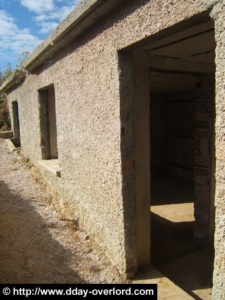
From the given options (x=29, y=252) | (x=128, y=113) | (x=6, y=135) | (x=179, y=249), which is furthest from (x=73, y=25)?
(x=6, y=135)

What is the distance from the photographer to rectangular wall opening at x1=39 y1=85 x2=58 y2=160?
220 inches

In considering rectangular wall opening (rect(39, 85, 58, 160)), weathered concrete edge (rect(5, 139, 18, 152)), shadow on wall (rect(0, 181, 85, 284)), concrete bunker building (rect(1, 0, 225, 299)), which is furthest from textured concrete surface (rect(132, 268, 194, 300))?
weathered concrete edge (rect(5, 139, 18, 152))

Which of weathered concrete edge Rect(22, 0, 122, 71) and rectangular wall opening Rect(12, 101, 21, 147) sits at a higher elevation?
weathered concrete edge Rect(22, 0, 122, 71)

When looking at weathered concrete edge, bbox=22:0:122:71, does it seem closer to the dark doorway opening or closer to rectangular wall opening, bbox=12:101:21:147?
the dark doorway opening

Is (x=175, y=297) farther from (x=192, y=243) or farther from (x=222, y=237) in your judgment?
(x=192, y=243)

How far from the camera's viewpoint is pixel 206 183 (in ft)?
12.9

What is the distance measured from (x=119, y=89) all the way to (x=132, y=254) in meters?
1.72

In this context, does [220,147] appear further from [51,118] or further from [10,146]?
[10,146]

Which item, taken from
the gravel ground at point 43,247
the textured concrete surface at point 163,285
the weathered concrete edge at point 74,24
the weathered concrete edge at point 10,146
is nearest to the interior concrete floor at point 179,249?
the textured concrete surface at point 163,285

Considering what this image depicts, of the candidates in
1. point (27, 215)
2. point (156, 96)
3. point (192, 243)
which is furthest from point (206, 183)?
point (156, 96)

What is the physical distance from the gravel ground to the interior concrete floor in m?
0.90

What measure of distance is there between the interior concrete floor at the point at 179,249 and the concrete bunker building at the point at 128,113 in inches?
1.5

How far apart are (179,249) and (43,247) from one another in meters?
1.96

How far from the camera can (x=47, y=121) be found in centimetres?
567
